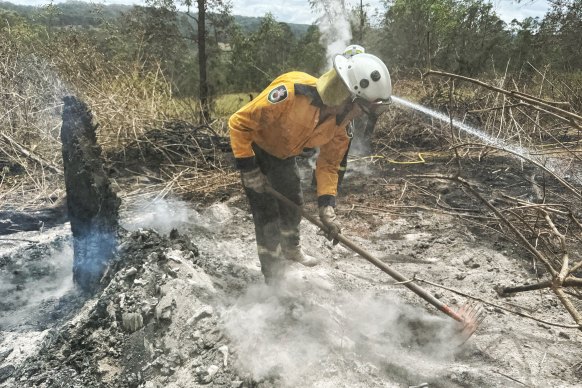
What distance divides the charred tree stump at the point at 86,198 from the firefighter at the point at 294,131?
141 centimetres

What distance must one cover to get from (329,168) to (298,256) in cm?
106

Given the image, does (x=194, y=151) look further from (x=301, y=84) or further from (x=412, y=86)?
(x=412, y=86)

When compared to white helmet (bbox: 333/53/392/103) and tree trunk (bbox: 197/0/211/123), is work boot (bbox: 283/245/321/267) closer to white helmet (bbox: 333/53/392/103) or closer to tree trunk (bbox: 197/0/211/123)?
white helmet (bbox: 333/53/392/103)

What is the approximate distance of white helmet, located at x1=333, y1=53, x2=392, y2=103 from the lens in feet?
9.02

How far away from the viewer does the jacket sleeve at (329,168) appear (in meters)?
3.38

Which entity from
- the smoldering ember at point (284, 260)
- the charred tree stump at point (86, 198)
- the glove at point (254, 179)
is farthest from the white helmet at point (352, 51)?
the charred tree stump at point (86, 198)

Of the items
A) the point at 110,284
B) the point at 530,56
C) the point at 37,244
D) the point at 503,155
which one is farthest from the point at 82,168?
the point at 530,56

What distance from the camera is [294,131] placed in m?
3.06

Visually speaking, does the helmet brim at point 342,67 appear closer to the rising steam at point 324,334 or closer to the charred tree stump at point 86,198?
the rising steam at point 324,334

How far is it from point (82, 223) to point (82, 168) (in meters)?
0.52

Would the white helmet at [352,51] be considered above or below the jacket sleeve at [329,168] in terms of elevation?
above

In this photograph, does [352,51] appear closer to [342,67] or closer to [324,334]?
[342,67]

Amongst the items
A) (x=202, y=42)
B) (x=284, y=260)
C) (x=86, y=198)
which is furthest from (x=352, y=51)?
(x=202, y=42)

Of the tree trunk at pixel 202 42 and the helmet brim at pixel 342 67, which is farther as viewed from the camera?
the tree trunk at pixel 202 42
